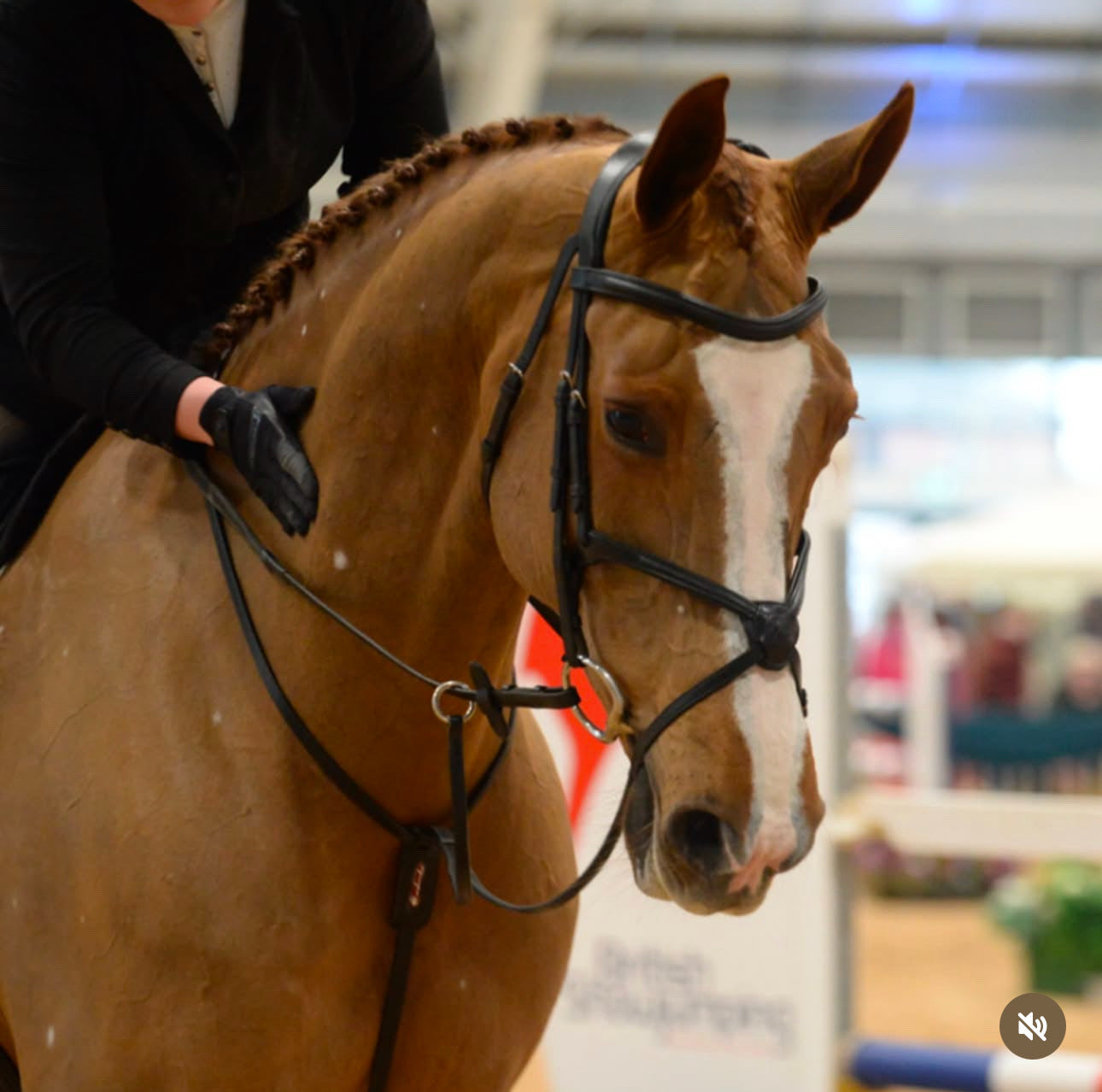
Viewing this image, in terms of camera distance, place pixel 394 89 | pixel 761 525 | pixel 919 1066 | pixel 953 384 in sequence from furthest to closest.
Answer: pixel 953 384 < pixel 919 1066 < pixel 394 89 < pixel 761 525

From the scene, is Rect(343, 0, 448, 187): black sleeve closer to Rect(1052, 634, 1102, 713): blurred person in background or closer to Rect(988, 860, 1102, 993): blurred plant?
Rect(988, 860, 1102, 993): blurred plant

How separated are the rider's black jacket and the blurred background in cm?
448

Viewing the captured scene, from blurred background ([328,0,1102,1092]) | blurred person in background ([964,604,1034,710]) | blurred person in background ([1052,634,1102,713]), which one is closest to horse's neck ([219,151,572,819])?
blurred background ([328,0,1102,1092])

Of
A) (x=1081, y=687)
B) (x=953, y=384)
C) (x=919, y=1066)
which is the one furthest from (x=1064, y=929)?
(x=953, y=384)

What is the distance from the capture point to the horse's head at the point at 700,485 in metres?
1.36

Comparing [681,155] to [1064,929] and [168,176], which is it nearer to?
[168,176]

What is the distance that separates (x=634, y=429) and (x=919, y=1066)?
2.05 metres

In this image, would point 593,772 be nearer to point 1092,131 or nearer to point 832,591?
point 832,591

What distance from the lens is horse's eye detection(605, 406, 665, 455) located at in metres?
1.43

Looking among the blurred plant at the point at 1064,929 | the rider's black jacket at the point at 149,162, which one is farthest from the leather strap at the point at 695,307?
the blurred plant at the point at 1064,929

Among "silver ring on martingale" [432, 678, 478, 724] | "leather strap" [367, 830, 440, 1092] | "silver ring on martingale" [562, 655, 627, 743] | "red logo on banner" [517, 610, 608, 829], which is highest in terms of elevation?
"red logo on banner" [517, 610, 608, 829]

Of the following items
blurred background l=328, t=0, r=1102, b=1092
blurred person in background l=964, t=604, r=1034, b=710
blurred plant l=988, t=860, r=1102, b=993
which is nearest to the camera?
blurred plant l=988, t=860, r=1102, b=993

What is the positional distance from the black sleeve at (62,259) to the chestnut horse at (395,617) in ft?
0.37

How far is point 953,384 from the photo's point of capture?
15.3 metres
